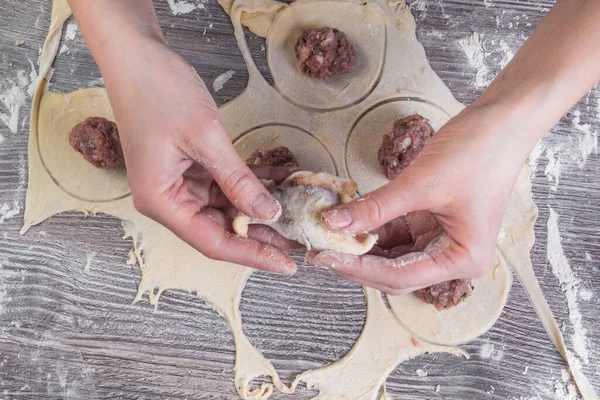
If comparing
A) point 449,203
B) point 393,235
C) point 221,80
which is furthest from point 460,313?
point 221,80

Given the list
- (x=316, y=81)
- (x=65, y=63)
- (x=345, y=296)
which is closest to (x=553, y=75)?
(x=316, y=81)

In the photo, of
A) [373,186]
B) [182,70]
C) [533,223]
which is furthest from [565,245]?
[182,70]

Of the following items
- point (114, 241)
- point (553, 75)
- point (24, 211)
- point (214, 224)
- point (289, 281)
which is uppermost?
point (553, 75)

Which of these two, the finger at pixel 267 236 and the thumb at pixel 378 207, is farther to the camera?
the finger at pixel 267 236

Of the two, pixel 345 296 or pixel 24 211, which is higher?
pixel 345 296

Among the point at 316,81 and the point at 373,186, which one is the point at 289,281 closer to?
the point at 373,186

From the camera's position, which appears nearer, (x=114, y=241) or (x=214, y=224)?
(x=214, y=224)

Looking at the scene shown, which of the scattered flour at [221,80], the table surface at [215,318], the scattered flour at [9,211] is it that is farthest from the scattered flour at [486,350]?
the scattered flour at [9,211]

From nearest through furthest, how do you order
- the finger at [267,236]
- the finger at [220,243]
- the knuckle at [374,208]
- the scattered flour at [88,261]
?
the knuckle at [374,208] < the finger at [220,243] < the finger at [267,236] < the scattered flour at [88,261]

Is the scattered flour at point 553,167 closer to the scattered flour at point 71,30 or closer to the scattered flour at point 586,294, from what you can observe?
the scattered flour at point 586,294
